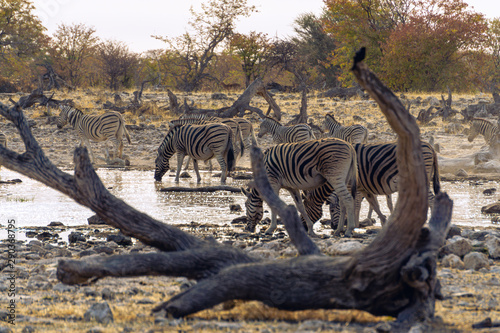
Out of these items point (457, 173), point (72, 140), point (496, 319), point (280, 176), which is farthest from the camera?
point (72, 140)

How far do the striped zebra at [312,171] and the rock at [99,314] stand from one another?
432 cm

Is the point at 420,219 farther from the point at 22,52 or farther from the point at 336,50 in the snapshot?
the point at 22,52

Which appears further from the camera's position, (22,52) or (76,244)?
(22,52)

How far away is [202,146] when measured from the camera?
45.3 ft

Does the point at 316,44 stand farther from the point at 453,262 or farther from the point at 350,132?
the point at 453,262

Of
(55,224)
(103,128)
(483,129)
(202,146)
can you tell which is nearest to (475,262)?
(55,224)

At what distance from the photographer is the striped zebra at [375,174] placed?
8.09m

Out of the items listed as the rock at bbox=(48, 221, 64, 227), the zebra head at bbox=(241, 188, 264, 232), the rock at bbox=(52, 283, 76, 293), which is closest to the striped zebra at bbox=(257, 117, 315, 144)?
the zebra head at bbox=(241, 188, 264, 232)

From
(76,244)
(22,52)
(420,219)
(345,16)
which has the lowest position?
(76,244)

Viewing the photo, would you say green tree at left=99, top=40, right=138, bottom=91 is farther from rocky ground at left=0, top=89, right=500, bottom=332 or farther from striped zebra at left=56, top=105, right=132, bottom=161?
rocky ground at left=0, top=89, right=500, bottom=332

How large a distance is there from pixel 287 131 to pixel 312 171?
6.87 meters

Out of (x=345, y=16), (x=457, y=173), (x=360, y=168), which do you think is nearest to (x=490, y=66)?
(x=345, y=16)

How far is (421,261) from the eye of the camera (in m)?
3.24

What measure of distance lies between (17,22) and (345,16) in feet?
69.9
